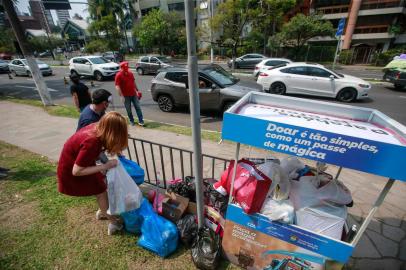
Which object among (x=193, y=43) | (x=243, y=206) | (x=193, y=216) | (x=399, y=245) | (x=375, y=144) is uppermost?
(x=193, y=43)

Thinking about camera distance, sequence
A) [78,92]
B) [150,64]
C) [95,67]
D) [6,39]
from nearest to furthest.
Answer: [78,92], [95,67], [150,64], [6,39]

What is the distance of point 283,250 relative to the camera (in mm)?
2191

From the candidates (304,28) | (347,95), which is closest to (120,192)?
(347,95)

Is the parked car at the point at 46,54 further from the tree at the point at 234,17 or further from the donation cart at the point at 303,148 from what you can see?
the donation cart at the point at 303,148

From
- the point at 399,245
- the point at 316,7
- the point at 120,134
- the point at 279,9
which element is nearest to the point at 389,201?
the point at 399,245

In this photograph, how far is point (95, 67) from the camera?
621 inches

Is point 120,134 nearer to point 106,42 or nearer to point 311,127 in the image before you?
point 311,127

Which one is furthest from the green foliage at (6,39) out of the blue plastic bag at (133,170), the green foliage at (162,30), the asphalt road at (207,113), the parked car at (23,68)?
the blue plastic bag at (133,170)

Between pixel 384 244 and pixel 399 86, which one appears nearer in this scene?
pixel 384 244

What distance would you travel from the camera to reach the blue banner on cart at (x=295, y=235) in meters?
1.93

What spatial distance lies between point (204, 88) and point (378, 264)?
6.02 m

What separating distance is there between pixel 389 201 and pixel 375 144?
300 centimetres

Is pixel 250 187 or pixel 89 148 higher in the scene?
pixel 89 148

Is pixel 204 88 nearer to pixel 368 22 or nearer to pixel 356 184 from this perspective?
pixel 356 184
